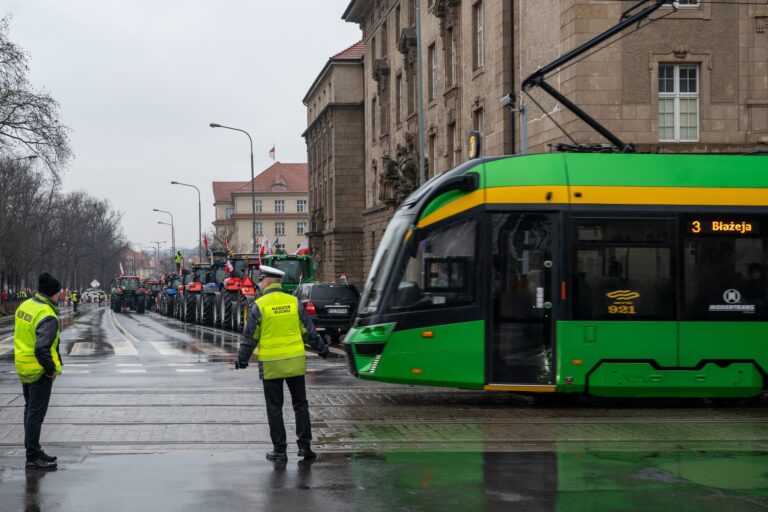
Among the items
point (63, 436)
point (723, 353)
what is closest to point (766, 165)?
Answer: point (723, 353)

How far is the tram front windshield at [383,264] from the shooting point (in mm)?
13406

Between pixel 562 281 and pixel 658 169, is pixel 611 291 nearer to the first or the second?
pixel 562 281

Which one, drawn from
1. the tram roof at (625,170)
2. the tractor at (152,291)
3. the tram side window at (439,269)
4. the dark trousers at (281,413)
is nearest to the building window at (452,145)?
the tram roof at (625,170)

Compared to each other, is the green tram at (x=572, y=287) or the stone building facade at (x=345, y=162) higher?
the stone building facade at (x=345, y=162)

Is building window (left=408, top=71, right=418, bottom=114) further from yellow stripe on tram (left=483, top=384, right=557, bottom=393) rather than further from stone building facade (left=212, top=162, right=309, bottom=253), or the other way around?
stone building facade (left=212, top=162, right=309, bottom=253)

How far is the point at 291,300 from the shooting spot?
9.66 metres

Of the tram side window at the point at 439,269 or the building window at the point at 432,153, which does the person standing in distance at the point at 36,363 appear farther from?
the building window at the point at 432,153

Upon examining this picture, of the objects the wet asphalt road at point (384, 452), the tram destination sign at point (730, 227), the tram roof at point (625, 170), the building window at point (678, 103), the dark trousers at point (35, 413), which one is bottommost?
the wet asphalt road at point (384, 452)

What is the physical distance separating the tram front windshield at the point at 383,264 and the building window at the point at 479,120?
22.4m

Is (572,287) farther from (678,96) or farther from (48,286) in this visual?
(678,96)

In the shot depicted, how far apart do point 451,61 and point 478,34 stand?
12.2 ft

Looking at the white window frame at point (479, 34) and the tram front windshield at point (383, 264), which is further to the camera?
the white window frame at point (479, 34)

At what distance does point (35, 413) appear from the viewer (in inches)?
357

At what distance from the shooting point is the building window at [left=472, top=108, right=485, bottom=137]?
3581cm
